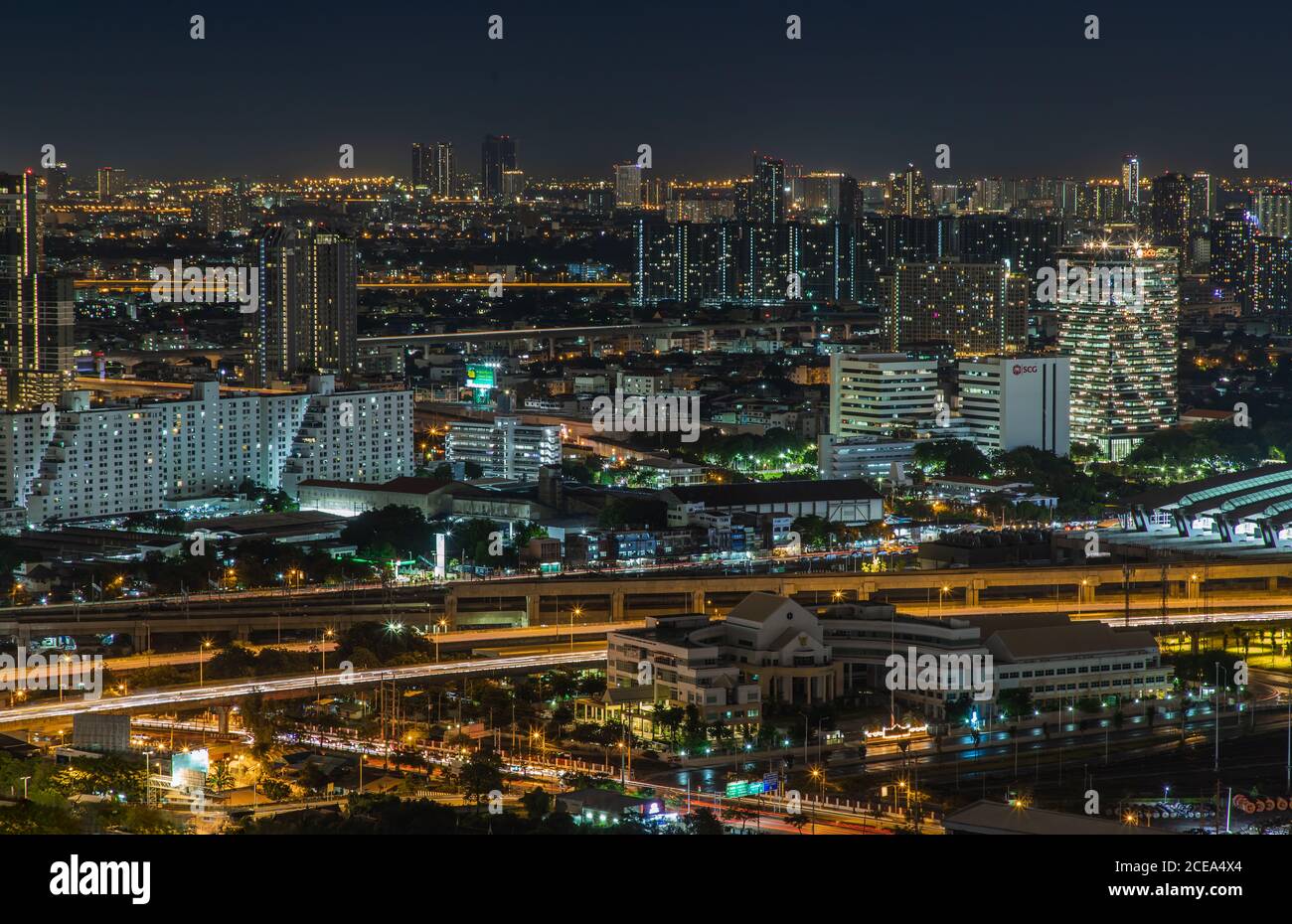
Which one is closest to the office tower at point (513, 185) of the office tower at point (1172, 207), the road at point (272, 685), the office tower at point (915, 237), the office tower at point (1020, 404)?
the office tower at point (915, 237)

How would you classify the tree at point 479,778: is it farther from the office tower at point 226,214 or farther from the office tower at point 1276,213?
the office tower at point 226,214

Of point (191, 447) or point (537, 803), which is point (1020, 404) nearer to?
point (191, 447)

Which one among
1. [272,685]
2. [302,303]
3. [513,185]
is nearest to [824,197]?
[513,185]

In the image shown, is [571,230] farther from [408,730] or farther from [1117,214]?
[408,730]

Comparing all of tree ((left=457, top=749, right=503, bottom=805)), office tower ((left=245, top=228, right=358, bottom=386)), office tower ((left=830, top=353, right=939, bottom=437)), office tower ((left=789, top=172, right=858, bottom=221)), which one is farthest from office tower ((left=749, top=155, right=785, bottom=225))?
tree ((left=457, top=749, right=503, bottom=805))

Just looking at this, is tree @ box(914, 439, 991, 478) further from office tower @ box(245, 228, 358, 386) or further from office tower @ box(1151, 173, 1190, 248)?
office tower @ box(1151, 173, 1190, 248)
